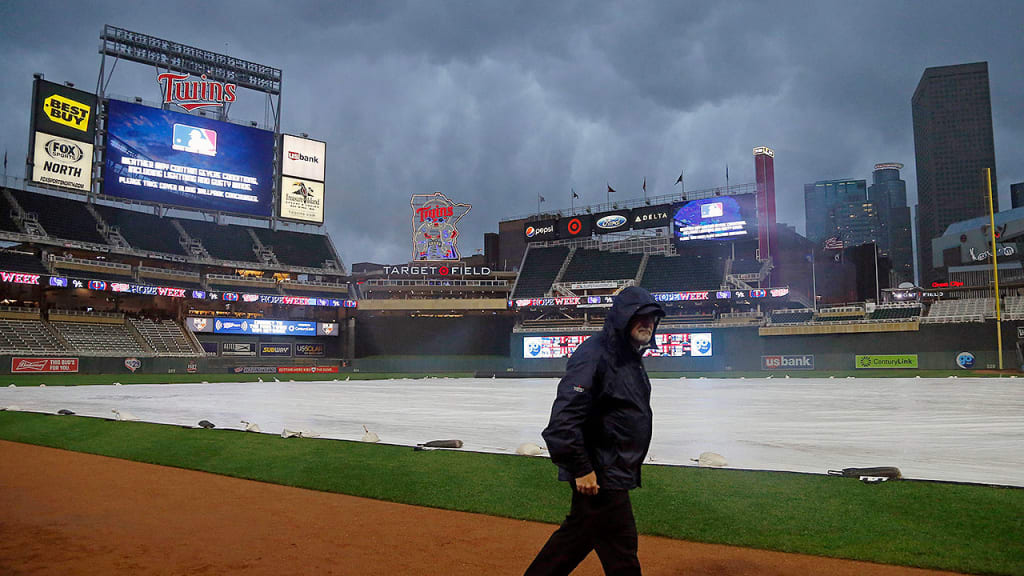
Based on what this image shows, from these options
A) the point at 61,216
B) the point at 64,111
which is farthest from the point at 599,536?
the point at 61,216

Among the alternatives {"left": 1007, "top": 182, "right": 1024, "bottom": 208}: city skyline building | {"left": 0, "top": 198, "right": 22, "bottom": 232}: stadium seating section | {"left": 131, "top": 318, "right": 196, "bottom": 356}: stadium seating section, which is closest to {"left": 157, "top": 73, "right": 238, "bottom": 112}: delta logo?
{"left": 0, "top": 198, "right": 22, "bottom": 232}: stadium seating section

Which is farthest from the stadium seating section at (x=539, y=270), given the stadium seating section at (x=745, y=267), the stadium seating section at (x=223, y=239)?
the stadium seating section at (x=223, y=239)

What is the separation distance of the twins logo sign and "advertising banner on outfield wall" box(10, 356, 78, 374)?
39045 mm

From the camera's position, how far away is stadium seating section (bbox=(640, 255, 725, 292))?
62.2 m

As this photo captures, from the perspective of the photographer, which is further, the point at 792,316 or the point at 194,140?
the point at 194,140

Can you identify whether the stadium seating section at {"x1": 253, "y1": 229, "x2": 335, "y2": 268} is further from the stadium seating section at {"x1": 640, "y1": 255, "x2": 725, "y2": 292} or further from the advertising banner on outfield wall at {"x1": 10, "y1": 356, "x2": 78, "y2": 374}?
the stadium seating section at {"x1": 640, "y1": 255, "x2": 725, "y2": 292}

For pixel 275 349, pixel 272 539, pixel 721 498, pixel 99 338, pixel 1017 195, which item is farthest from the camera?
pixel 1017 195

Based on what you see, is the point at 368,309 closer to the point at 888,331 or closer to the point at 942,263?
the point at 888,331

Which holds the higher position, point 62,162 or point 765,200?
point 62,162

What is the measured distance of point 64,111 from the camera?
54750mm

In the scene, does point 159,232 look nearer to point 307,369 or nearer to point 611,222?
point 307,369

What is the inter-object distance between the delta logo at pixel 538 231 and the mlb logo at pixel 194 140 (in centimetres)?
3331

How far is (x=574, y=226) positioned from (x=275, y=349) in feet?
110

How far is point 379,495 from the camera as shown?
7805mm
